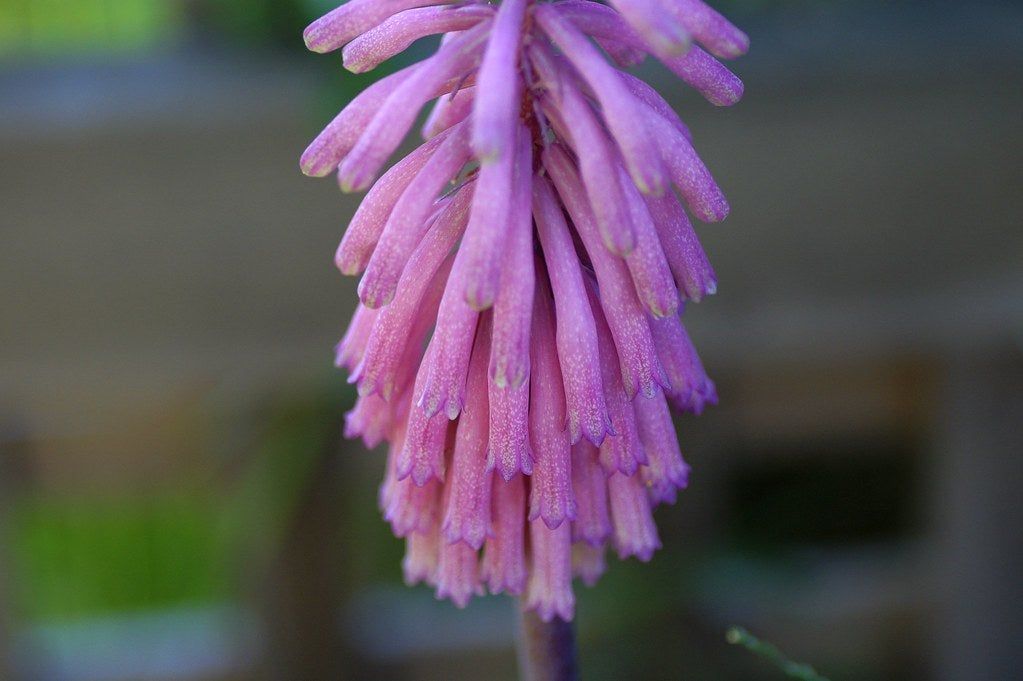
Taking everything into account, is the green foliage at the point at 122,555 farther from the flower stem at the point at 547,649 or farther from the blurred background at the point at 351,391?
the flower stem at the point at 547,649

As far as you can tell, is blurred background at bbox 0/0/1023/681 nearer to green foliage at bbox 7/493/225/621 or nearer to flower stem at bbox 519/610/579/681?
green foliage at bbox 7/493/225/621

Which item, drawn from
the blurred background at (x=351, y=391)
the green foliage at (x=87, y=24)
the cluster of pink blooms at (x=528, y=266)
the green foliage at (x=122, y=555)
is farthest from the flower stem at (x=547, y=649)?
the green foliage at (x=122, y=555)

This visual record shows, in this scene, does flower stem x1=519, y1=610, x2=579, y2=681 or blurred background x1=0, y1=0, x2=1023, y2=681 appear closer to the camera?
flower stem x1=519, y1=610, x2=579, y2=681

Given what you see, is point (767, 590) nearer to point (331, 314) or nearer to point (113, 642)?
point (331, 314)

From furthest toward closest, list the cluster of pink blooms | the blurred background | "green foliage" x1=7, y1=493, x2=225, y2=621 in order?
1. "green foliage" x1=7, y1=493, x2=225, y2=621
2. the blurred background
3. the cluster of pink blooms

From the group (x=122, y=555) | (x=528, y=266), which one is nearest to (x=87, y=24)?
(x=122, y=555)

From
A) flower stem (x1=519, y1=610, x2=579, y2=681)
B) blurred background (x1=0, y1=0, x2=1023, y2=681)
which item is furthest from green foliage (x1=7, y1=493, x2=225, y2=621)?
flower stem (x1=519, y1=610, x2=579, y2=681)

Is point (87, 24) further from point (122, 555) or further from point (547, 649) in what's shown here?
point (547, 649)
